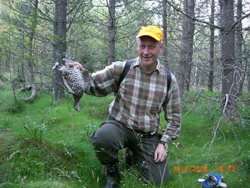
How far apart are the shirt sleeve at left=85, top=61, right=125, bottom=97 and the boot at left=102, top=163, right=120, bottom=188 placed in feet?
3.27

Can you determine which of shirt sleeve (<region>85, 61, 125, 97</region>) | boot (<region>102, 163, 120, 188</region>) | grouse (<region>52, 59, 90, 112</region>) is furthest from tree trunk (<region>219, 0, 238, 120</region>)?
grouse (<region>52, 59, 90, 112</region>)

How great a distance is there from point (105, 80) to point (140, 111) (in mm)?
657

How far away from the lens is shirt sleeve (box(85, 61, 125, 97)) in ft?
9.30

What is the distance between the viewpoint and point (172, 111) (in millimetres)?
3148

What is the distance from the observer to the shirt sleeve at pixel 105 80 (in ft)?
9.30

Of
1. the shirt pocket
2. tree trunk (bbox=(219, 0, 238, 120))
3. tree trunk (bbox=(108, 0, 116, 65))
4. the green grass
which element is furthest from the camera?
tree trunk (bbox=(108, 0, 116, 65))

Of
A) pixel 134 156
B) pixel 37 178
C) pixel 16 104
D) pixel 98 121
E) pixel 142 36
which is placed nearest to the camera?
pixel 37 178

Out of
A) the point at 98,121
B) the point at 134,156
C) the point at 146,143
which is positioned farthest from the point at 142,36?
the point at 98,121

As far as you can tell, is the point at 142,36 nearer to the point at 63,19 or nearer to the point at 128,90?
the point at 128,90

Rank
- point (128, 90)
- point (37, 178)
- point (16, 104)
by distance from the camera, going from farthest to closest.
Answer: point (16, 104)
point (128, 90)
point (37, 178)

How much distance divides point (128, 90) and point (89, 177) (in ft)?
4.33

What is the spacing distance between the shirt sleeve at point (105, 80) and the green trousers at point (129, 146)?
1.58 feet

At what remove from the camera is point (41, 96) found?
695 centimetres
